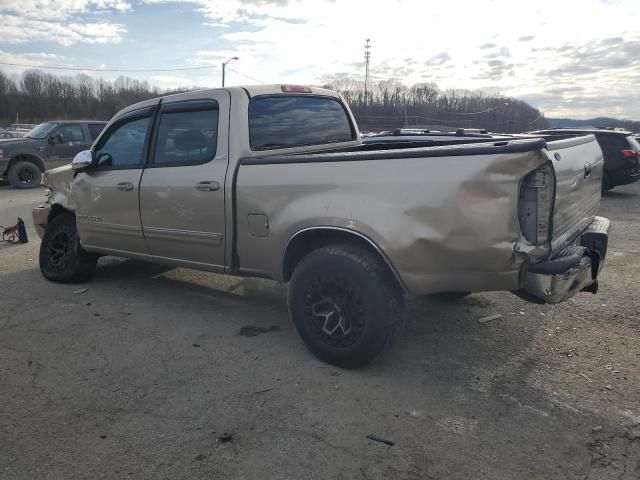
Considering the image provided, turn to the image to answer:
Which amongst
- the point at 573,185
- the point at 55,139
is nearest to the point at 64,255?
the point at 573,185

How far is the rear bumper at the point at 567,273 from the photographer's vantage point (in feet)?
9.52

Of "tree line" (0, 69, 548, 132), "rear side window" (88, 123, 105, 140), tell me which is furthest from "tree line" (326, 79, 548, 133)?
"rear side window" (88, 123, 105, 140)

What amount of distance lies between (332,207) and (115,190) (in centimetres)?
255

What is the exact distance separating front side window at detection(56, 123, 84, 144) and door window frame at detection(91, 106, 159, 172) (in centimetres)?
1007

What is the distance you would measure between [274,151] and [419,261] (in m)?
1.71

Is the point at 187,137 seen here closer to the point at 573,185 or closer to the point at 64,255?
the point at 64,255

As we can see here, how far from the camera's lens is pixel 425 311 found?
4.63m

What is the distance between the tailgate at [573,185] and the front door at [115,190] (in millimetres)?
3445

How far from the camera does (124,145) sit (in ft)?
16.1

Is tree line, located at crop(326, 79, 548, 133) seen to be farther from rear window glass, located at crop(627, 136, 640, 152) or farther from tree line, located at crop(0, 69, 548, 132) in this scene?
rear window glass, located at crop(627, 136, 640, 152)

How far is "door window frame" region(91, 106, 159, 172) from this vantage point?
4621 millimetres

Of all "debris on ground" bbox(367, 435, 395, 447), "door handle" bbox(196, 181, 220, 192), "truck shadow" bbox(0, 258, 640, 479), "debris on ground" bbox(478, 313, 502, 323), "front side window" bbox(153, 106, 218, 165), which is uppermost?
"front side window" bbox(153, 106, 218, 165)

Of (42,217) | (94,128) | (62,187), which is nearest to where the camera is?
(62,187)

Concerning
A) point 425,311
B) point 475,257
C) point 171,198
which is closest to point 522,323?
point 425,311
